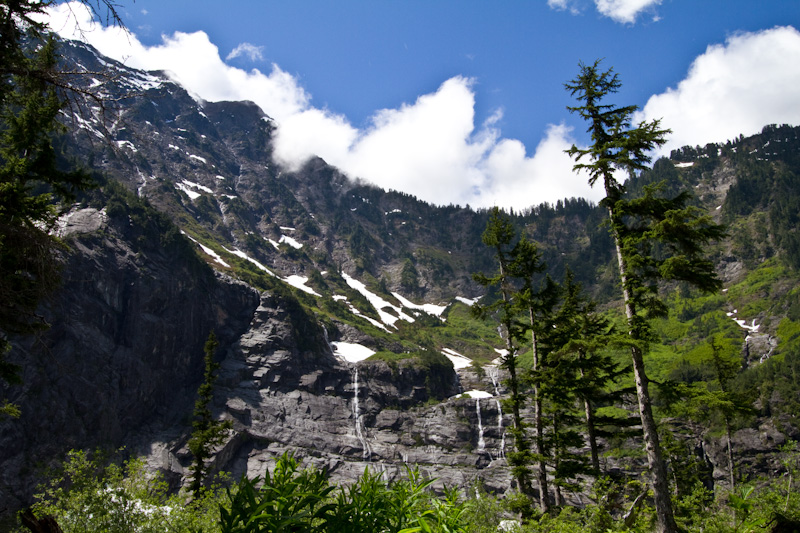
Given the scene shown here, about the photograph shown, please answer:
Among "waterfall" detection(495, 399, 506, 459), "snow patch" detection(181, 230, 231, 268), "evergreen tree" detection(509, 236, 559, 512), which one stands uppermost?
"snow patch" detection(181, 230, 231, 268)

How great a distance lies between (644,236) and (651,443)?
6851 mm

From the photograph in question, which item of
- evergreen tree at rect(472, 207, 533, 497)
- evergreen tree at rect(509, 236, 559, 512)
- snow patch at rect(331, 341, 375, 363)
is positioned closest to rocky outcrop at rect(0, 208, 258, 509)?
snow patch at rect(331, 341, 375, 363)

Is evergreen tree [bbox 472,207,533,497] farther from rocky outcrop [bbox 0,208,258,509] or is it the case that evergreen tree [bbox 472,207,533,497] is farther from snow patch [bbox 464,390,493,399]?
snow patch [bbox 464,390,493,399]

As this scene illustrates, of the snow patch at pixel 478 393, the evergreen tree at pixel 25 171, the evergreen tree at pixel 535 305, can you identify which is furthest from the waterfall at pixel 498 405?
the evergreen tree at pixel 25 171

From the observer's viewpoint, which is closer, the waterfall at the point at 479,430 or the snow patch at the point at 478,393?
the waterfall at the point at 479,430

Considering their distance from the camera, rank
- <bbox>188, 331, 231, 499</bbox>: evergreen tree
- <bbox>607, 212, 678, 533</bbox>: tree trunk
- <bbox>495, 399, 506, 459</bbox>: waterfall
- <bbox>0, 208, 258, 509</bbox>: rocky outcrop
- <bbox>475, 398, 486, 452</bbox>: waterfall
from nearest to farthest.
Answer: <bbox>607, 212, 678, 533</bbox>: tree trunk < <bbox>188, 331, 231, 499</bbox>: evergreen tree < <bbox>0, 208, 258, 509</bbox>: rocky outcrop < <bbox>495, 399, 506, 459</bbox>: waterfall < <bbox>475, 398, 486, 452</bbox>: waterfall

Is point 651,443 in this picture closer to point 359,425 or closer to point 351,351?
point 359,425

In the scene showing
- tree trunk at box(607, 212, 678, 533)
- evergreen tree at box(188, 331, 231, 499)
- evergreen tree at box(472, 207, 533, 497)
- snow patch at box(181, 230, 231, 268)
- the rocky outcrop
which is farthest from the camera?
snow patch at box(181, 230, 231, 268)

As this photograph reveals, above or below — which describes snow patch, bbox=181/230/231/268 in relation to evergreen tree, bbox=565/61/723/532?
above

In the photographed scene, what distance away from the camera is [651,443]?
14266 mm

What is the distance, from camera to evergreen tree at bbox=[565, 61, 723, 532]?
14188 mm

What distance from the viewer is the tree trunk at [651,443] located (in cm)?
1323

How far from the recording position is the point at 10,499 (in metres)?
61.6

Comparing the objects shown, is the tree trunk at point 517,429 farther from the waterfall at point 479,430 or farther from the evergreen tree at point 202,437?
the waterfall at point 479,430
